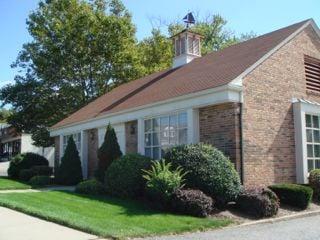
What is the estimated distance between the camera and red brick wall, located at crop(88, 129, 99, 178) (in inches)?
910

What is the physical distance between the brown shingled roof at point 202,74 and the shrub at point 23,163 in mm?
4352

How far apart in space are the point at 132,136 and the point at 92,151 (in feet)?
14.6

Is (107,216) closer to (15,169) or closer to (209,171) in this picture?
(209,171)

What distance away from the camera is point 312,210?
45.2ft

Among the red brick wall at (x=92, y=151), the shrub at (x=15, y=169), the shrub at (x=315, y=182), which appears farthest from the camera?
the shrub at (x=15, y=169)

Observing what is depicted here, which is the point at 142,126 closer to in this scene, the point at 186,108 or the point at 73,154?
the point at 186,108

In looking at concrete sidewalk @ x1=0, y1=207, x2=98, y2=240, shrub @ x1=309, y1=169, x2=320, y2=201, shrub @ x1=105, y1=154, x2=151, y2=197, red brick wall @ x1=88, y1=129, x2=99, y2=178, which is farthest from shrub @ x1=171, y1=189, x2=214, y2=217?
red brick wall @ x1=88, y1=129, x2=99, y2=178

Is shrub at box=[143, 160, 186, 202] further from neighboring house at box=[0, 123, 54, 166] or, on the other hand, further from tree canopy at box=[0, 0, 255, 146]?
neighboring house at box=[0, 123, 54, 166]

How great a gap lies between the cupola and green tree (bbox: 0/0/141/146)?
11.2 m

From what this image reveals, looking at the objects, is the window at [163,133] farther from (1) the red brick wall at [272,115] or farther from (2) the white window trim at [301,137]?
(2) the white window trim at [301,137]

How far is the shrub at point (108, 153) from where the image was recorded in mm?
18656

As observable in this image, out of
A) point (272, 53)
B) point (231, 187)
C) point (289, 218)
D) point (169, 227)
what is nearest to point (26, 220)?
point (169, 227)

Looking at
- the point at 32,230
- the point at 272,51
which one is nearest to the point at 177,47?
the point at 272,51

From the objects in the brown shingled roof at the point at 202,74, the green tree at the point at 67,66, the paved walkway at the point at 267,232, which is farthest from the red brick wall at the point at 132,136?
the green tree at the point at 67,66
